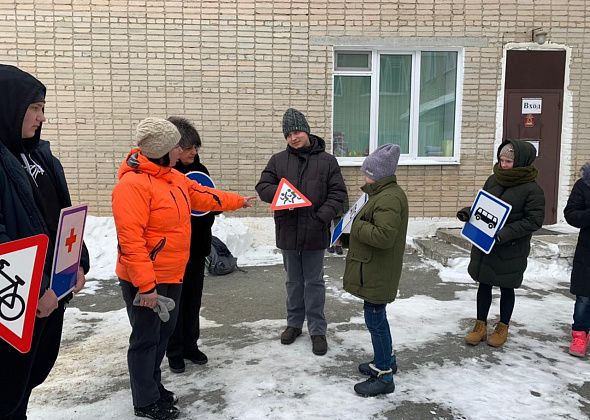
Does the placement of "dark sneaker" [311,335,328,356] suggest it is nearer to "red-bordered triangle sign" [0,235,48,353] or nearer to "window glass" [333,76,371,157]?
"red-bordered triangle sign" [0,235,48,353]

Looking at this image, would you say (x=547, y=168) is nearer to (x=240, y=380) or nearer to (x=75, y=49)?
(x=240, y=380)

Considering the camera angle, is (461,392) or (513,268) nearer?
(461,392)

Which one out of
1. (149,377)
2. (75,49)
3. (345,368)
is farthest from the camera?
(75,49)

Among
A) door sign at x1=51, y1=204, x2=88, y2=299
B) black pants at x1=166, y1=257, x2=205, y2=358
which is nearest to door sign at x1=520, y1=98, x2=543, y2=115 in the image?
black pants at x1=166, y1=257, x2=205, y2=358

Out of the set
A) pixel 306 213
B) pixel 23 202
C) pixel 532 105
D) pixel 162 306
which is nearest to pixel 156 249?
pixel 162 306

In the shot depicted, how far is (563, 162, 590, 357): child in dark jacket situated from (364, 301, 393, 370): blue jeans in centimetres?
174

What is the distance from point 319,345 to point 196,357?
96 cm

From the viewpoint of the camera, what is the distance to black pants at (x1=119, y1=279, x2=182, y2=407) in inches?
107

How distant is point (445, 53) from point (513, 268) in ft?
17.1

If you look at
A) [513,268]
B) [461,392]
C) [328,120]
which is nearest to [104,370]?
[461,392]

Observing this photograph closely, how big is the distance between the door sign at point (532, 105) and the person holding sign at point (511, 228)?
15.1 feet

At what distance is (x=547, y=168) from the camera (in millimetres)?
7984

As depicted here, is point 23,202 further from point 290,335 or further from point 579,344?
point 579,344

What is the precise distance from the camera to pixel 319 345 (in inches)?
147
